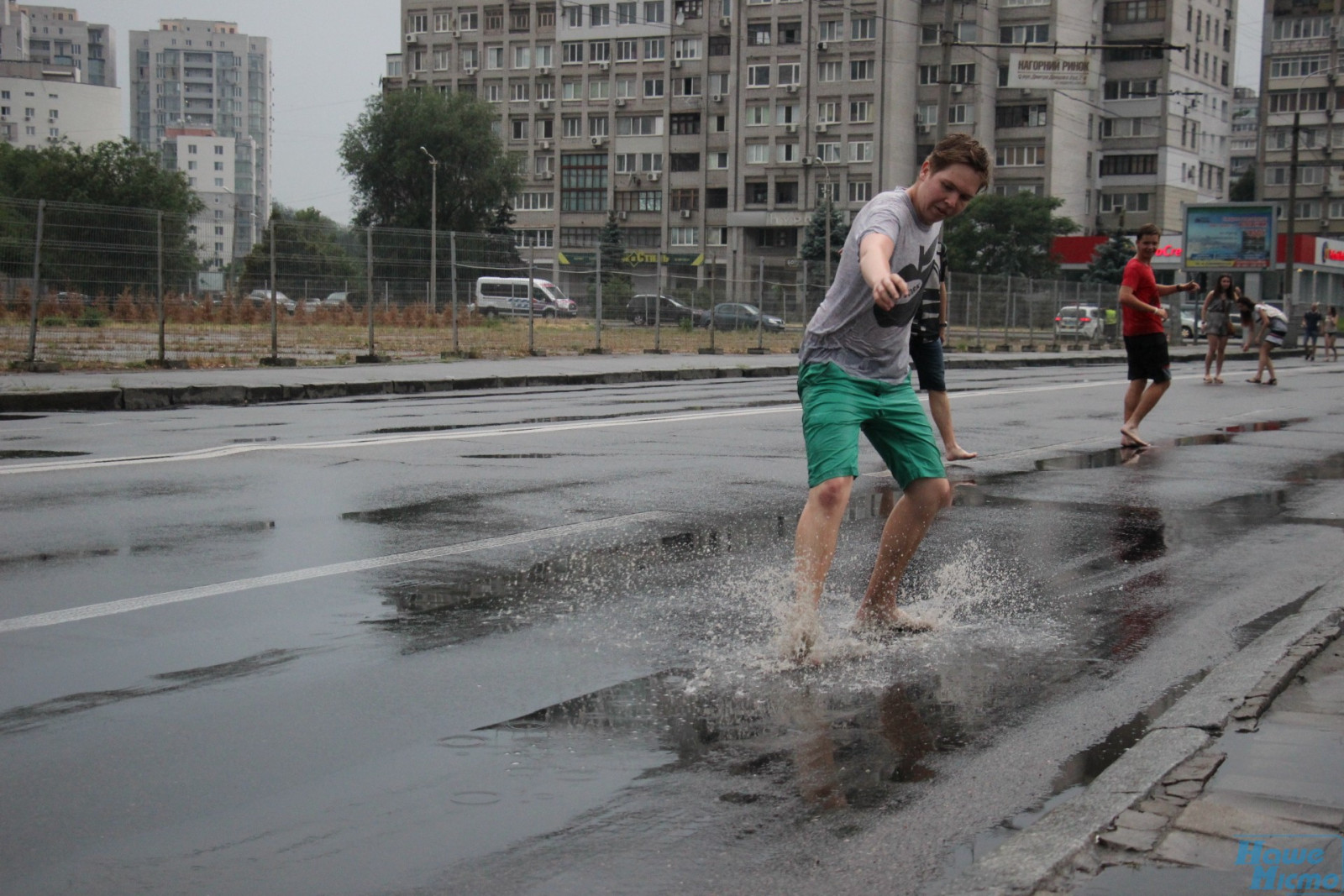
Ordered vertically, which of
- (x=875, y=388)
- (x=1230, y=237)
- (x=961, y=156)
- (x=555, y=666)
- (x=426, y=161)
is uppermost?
(x=426, y=161)

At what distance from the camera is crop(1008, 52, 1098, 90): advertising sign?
111 ft

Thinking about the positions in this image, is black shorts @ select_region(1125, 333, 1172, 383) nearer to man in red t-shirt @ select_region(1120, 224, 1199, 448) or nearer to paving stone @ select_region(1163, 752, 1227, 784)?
man in red t-shirt @ select_region(1120, 224, 1199, 448)

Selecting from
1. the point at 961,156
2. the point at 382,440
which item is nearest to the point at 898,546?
the point at 961,156

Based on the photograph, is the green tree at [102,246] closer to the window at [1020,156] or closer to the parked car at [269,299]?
the parked car at [269,299]

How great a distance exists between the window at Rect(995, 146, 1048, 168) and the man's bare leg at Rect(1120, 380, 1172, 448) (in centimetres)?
8781

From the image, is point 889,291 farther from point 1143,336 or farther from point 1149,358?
point 1143,336

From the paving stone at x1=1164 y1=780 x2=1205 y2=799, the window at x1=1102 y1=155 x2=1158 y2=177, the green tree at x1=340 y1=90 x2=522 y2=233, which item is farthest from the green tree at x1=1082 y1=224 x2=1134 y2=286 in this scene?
the paving stone at x1=1164 y1=780 x2=1205 y2=799

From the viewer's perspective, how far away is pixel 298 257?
23000 mm

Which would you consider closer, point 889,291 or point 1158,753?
point 1158,753

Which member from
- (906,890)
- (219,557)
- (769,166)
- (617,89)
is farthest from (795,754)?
(617,89)

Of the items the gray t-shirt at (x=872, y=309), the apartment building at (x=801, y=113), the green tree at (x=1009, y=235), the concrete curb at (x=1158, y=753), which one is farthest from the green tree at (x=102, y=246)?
the apartment building at (x=801, y=113)

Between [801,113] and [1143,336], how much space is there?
89.1 meters

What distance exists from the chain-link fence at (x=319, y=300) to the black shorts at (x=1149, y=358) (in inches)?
510

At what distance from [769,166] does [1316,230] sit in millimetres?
47757
